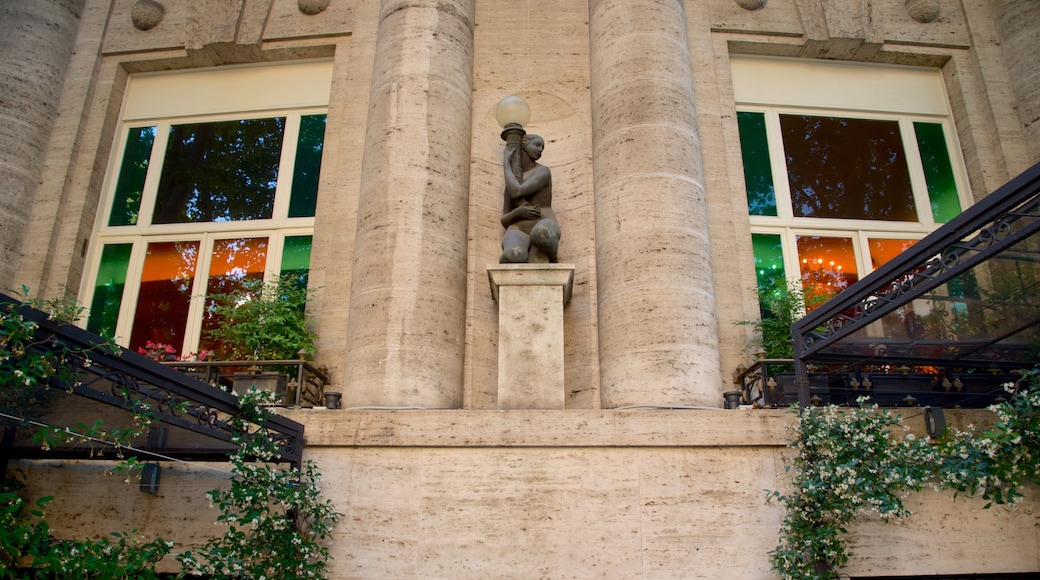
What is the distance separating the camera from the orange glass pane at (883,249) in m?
9.91

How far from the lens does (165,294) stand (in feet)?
32.8

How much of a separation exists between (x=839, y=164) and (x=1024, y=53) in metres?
2.97

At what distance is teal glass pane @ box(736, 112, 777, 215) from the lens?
10070 mm

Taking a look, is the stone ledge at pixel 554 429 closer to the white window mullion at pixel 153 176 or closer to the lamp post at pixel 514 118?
the lamp post at pixel 514 118

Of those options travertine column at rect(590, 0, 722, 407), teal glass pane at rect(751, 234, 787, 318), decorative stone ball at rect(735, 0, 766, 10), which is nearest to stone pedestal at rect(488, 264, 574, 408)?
travertine column at rect(590, 0, 722, 407)

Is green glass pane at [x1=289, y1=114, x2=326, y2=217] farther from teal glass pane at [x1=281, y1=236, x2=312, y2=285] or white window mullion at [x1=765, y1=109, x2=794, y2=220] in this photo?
white window mullion at [x1=765, y1=109, x2=794, y2=220]

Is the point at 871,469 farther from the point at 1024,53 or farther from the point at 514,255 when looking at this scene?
the point at 1024,53

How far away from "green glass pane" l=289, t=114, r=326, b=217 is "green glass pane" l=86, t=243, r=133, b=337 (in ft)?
7.54

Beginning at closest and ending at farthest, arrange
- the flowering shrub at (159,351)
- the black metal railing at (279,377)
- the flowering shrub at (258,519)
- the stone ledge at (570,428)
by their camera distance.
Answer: the flowering shrub at (258,519) < the stone ledge at (570,428) < the black metal railing at (279,377) < the flowering shrub at (159,351)

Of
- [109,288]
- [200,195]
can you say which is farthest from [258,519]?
[200,195]

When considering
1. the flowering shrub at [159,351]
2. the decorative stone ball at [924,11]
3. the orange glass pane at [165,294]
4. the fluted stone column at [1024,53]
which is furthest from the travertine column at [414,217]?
the fluted stone column at [1024,53]

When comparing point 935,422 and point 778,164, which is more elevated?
point 778,164

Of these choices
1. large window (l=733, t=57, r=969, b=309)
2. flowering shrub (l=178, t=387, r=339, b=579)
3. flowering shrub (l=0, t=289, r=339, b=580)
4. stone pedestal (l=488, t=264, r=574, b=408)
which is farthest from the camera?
large window (l=733, t=57, r=969, b=309)

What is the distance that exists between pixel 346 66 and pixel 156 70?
296 centimetres
